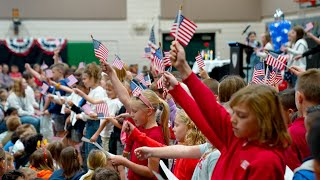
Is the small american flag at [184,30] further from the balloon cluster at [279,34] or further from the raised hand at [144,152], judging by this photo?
the balloon cluster at [279,34]

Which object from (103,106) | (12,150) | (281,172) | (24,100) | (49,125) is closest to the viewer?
(281,172)

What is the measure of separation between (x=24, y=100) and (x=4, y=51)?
7.60m

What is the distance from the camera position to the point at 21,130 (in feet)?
26.7

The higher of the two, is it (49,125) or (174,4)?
(174,4)

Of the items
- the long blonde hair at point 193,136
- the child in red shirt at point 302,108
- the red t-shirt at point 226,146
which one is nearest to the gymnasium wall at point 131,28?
the long blonde hair at point 193,136

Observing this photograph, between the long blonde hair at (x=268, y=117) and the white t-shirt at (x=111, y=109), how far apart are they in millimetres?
4519

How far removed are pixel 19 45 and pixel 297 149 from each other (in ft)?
56.2

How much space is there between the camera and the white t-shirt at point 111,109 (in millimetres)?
7227

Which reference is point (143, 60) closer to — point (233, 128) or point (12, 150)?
point (12, 150)

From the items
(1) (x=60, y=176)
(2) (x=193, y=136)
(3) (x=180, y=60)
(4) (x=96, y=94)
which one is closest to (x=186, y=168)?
(2) (x=193, y=136)

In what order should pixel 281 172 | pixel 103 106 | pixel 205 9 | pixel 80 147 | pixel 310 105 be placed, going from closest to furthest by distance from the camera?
pixel 281 172 → pixel 310 105 → pixel 103 106 → pixel 80 147 → pixel 205 9

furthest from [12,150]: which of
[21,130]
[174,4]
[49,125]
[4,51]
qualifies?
[174,4]

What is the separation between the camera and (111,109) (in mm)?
7234

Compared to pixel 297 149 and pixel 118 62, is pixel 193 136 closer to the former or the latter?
pixel 297 149
